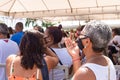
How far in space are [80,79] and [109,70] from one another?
343mm

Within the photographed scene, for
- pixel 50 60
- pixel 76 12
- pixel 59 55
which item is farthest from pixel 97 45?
pixel 76 12

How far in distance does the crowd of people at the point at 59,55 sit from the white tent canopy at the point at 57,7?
21.4ft

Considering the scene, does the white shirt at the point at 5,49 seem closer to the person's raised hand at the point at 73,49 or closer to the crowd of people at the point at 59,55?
the crowd of people at the point at 59,55

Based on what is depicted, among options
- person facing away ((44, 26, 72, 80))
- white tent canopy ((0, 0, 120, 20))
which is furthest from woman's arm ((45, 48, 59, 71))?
white tent canopy ((0, 0, 120, 20))

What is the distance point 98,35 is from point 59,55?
1611mm

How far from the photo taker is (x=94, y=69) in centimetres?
207

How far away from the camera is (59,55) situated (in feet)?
12.4

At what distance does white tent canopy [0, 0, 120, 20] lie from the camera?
10.5m

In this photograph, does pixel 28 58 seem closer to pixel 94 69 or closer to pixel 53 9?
pixel 94 69

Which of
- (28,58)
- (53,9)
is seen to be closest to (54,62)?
(28,58)

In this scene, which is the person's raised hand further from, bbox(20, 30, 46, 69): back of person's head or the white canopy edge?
the white canopy edge

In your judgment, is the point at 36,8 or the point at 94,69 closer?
the point at 94,69

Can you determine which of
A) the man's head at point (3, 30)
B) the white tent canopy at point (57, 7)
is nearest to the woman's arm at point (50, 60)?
the man's head at point (3, 30)

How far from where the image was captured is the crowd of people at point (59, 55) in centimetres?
219
